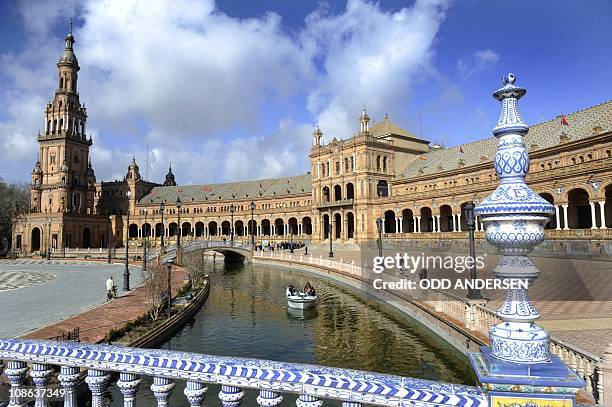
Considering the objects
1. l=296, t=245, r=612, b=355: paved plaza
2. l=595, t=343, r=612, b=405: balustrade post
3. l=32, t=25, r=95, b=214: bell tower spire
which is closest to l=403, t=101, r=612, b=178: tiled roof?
l=296, t=245, r=612, b=355: paved plaza

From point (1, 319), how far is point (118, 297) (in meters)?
6.86

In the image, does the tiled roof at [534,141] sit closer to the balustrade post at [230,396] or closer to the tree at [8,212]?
the balustrade post at [230,396]

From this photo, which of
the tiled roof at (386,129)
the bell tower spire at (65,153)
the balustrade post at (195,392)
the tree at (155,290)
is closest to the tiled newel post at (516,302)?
the balustrade post at (195,392)

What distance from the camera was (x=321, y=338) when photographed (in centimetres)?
1994

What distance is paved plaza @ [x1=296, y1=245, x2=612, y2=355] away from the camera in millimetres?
12945

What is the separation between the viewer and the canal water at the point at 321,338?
15248 mm

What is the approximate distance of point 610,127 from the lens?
134 feet

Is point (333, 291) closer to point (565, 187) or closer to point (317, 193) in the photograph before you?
point (565, 187)

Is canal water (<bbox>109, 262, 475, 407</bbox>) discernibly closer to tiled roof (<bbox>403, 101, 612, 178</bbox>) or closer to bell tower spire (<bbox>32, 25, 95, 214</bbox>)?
tiled roof (<bbox>403, 101, 612, 178</bbox>)

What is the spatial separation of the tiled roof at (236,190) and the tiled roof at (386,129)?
16806mm

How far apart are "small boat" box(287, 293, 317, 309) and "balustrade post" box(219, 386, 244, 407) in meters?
21.3

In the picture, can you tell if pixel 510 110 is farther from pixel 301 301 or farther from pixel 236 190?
pixel 236 190

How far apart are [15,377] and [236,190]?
9374 cm

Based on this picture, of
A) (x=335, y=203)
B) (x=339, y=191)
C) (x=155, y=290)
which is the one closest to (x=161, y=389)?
(x=155, y=290)
